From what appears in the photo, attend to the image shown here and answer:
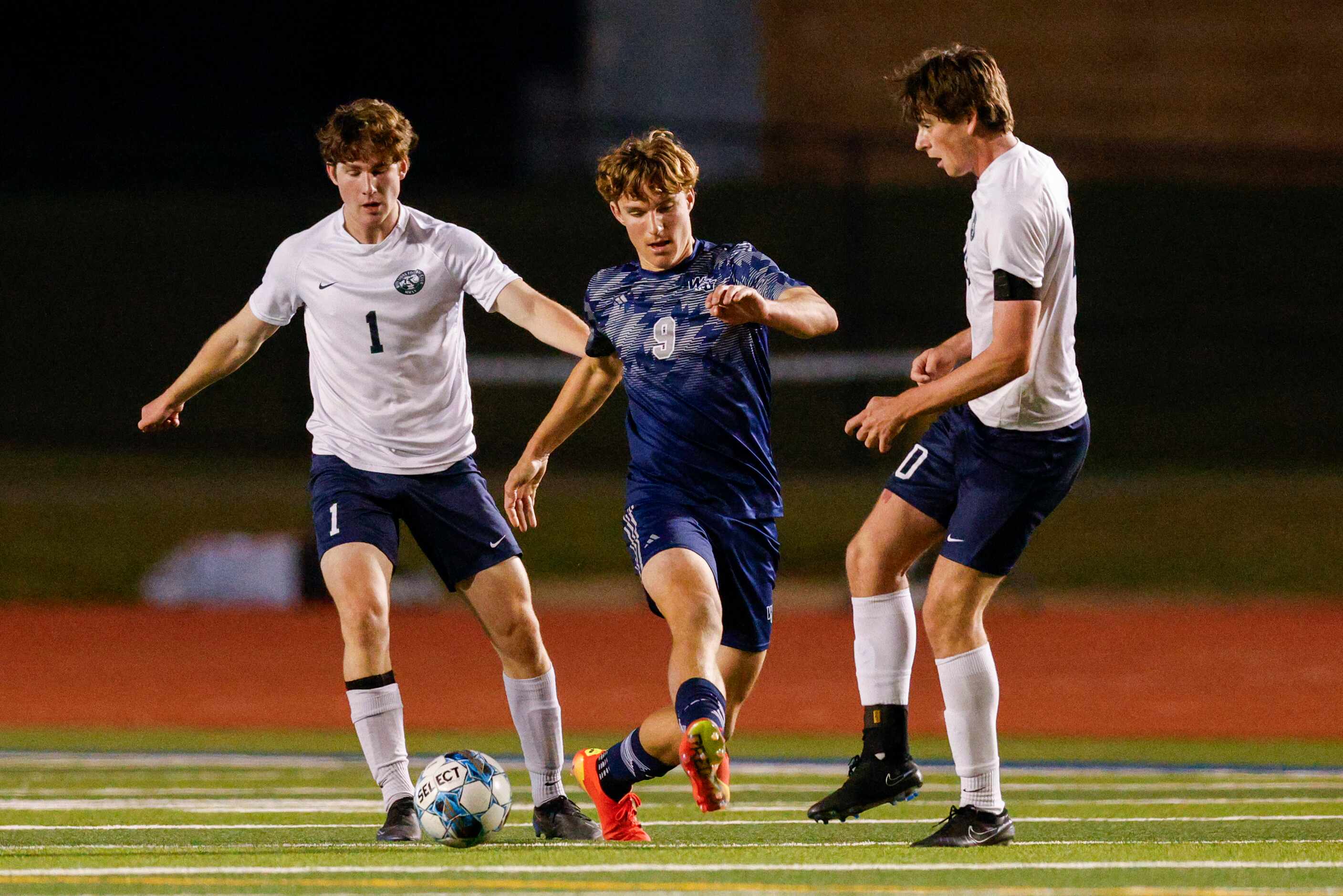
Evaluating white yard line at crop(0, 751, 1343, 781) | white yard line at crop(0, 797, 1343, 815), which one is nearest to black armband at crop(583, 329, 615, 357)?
white yard line at crop(0, 797, 1343, 815)

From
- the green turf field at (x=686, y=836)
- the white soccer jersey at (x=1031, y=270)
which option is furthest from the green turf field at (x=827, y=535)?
the white soccer jersey at (x=1031, y=270)

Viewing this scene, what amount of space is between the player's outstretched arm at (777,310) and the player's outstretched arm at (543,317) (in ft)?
2.28

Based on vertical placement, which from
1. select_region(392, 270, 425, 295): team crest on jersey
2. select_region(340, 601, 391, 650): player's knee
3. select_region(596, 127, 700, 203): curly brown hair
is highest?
select_region(596, 127, 700, 203): curly brown hair

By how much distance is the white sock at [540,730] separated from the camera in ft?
22.3

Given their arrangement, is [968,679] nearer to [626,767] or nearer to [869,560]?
[869,560]

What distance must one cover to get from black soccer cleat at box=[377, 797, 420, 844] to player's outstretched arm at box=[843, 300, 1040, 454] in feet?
6.67

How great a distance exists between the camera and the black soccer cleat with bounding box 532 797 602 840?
666 cm

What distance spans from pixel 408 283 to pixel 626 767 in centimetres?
175

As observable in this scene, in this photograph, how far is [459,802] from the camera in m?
6.30

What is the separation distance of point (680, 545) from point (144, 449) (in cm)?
1821

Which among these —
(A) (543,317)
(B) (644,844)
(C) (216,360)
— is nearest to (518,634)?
(B) (644,844)

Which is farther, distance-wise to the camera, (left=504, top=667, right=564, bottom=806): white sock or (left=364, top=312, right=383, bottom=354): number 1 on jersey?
(left=504, top=667, right=564, bottom=806): white sock

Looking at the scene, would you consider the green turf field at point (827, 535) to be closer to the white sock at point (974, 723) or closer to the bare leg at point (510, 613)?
the bare leg at point (510, 613)

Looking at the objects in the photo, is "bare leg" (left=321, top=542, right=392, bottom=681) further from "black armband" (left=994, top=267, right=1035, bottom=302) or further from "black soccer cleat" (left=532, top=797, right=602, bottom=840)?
"black armband" (left=994, top=267, right=1035, bottom=302)
